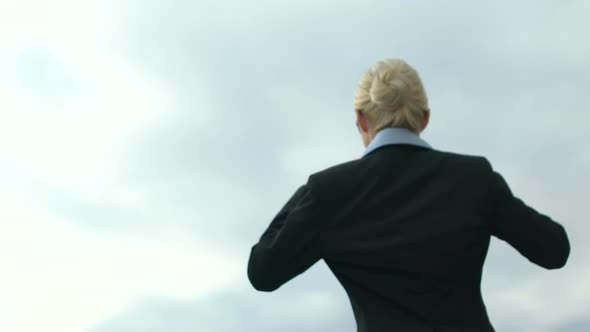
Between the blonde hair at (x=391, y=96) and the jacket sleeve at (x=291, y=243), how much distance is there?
0.54 metres

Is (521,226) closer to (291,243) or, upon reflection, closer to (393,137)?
(393,137)

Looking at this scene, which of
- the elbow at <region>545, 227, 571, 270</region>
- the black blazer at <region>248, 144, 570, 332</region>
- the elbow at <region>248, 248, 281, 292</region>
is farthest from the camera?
the elbow at <region>545, 227, 571, 270</region>

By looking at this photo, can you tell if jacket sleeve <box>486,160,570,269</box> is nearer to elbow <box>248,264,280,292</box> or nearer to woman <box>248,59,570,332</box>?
woman <box>248,59,570,332</box>

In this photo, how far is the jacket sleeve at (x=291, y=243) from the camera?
6023 mm

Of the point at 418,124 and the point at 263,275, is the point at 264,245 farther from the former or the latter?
the point at 418,124

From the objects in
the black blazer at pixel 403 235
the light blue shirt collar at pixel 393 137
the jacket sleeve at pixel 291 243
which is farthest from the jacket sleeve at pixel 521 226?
the jacket sleeve at pixel 291 243

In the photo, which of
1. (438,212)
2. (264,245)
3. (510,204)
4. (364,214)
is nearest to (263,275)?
(264,245)

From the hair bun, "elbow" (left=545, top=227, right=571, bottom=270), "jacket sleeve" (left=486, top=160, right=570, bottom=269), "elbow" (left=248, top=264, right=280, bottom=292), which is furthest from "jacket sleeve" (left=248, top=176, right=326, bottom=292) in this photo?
"elbow" (left=545, top=227, right=571, bottom=270)

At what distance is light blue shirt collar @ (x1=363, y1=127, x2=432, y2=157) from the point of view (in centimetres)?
616

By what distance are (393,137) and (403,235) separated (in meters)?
0.58

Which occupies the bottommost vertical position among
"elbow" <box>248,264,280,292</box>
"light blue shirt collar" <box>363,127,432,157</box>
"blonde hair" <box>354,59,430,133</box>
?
"elbow" <box>248,264,280,292</box>

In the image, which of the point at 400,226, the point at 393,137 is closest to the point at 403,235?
the point at 400,226

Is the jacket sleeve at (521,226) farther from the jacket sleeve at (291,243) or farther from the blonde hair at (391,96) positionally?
the jacket sleeve at (291,243)

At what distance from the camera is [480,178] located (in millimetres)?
6219
